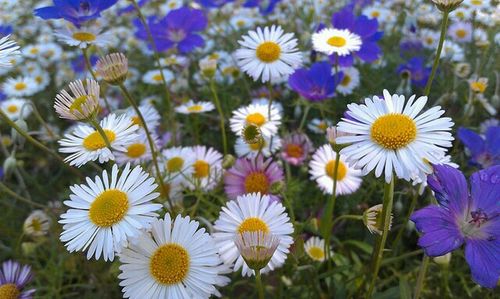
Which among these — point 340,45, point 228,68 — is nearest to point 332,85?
point 340,45

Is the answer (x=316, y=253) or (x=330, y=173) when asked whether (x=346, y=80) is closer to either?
(x=330, y=173)

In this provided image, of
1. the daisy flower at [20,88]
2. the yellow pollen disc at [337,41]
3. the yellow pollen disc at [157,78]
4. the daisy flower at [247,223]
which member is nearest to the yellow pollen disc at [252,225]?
the daisy flower at [247,223]

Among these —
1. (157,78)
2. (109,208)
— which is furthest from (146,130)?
(157,78)

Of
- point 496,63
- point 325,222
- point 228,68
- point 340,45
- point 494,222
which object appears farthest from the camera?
point 228,68

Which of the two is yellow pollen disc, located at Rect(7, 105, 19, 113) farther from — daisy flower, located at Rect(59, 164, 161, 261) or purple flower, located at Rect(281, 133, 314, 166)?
daisy flower, located at Rect(59, 164, 161, 261)

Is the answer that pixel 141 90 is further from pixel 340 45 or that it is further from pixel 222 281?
pixel 222 281

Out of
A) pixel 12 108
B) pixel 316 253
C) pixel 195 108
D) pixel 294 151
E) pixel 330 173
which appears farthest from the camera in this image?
pixel 12 108
